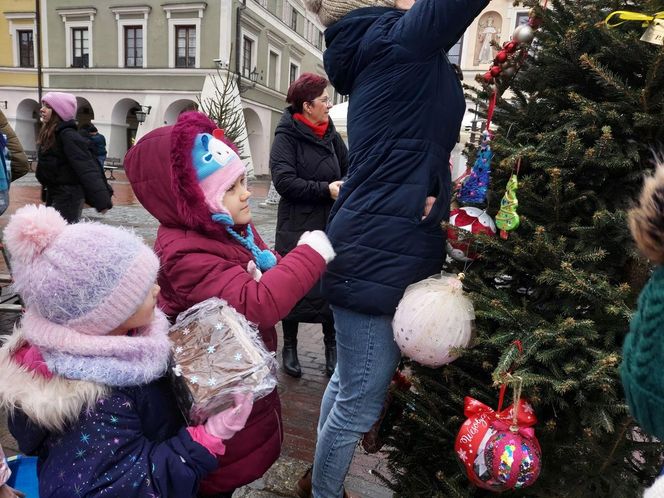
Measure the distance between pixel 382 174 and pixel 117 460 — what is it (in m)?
1.11

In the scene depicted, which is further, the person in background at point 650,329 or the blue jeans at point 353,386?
the blue jeans at point 353,386

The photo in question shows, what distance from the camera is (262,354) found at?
1391 millimetres

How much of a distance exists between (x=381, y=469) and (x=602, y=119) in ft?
6.62

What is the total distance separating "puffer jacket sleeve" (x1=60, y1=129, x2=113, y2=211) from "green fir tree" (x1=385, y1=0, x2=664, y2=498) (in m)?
4.26

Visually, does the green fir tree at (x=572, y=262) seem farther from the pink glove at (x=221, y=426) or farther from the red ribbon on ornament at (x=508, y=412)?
the pink glove at (x=221, y=426)

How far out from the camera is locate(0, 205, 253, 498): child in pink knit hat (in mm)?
1253

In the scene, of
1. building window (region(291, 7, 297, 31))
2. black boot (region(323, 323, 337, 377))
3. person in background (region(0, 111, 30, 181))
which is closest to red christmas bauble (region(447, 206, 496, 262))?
black boot (region(323, 323, 337, 377))

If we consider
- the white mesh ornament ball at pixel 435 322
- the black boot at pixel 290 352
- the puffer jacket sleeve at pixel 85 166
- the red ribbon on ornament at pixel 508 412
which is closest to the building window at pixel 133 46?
the puffer jacket sleeve at pixel 85 166

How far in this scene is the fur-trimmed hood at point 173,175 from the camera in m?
1.60

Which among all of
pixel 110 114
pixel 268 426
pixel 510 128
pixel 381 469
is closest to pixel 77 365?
pixel 268 426

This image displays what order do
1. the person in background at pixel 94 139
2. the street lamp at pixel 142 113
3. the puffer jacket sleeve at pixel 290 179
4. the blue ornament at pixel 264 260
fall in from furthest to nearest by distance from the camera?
the street lamp at pixel 142 113, the person in background at pixel 94 139, the puffer jacket sleeve at pixel 290 179, the blue ornament at pixel 264 260

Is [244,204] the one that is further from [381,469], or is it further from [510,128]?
[381,469]

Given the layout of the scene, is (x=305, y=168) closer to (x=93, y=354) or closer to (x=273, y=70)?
(x=93, y=354)

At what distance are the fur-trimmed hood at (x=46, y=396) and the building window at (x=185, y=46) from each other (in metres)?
27.0
